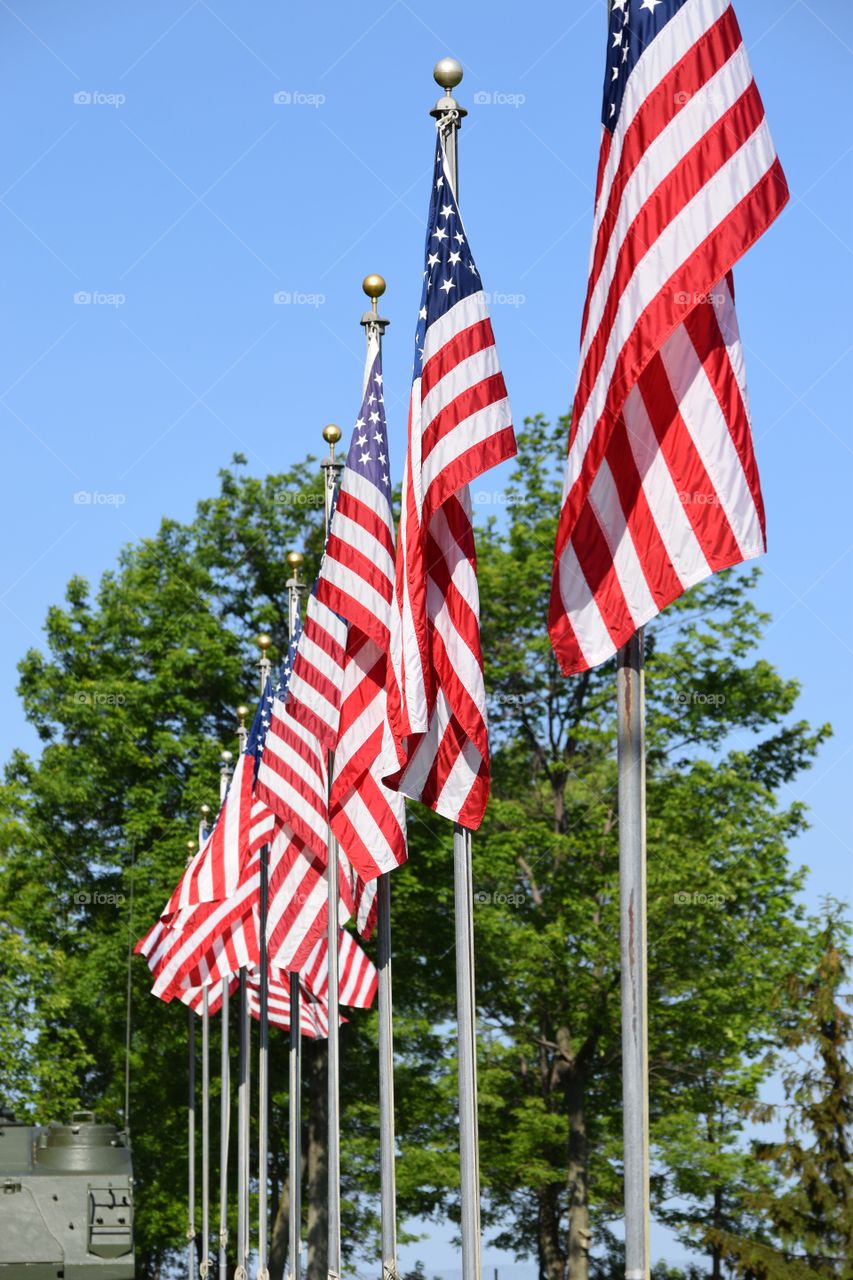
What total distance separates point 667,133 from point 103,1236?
1394 cm

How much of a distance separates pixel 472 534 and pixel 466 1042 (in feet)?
11.4

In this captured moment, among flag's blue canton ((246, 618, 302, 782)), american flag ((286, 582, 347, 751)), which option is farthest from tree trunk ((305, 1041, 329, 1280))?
american flag ((286, 582, 347, 751))

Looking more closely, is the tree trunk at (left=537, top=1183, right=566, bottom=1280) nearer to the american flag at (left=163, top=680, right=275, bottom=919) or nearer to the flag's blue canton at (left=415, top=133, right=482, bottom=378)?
the american flag at (left=163, top=680, right=275, bottom=919)

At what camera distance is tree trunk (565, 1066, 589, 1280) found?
34.0 meters

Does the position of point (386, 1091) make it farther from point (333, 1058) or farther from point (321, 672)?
point (321, 672)

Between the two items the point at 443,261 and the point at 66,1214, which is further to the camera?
the point at 66,1214

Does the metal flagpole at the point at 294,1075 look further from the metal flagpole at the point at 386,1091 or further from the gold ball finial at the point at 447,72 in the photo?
the gold ball finial at the point at 447,72

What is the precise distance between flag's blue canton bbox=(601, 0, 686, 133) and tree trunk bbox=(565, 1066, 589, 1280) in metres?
27.1

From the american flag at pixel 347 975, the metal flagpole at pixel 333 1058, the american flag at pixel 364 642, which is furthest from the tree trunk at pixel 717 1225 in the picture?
the american flag at pixel 364 642

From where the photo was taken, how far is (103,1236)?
19.8 metres

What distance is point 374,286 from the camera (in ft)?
57.6

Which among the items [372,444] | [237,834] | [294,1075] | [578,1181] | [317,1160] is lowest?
[578,1181]

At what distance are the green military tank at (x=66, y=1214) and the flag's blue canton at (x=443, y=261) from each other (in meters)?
10.2

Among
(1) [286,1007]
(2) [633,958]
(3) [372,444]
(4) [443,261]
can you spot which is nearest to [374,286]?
(3) [372,444]
